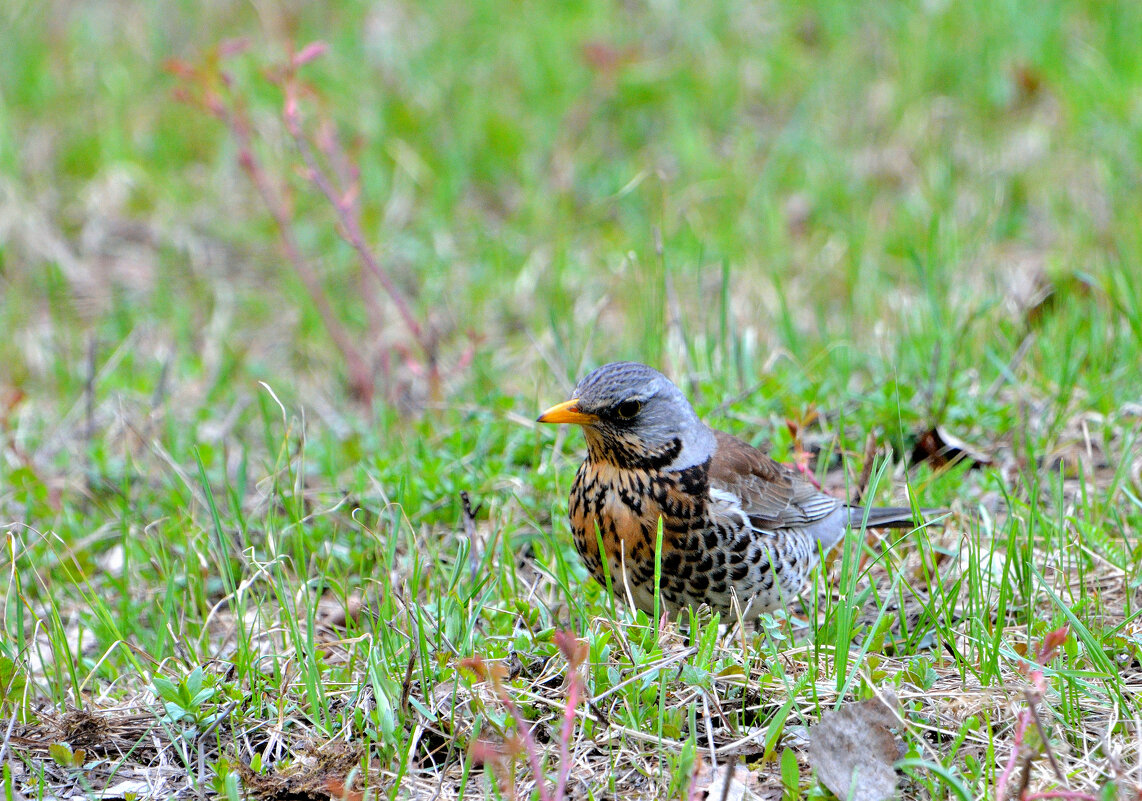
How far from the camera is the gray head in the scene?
3975mm

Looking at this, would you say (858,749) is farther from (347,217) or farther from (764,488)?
(347,217)

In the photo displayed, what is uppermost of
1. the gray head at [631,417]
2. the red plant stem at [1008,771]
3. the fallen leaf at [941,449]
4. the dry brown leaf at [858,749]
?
the gray head at [631,417]

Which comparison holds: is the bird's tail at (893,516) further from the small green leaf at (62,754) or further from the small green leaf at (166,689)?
the small green leaf at (62,754)

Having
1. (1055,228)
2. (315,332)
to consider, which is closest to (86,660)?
(315,332)

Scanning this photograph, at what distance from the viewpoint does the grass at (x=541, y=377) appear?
328 centimetres

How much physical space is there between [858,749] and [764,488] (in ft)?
4.26

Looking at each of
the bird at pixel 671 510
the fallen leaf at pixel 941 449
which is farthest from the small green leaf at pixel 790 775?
the fallen leaf at pixel 941 449

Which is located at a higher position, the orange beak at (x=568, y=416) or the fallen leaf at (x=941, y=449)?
the orange beak at (x=568, y=416)

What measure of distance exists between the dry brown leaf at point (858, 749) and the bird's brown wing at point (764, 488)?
101cm

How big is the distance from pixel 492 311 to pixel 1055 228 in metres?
3.51

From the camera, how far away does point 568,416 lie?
155 inches

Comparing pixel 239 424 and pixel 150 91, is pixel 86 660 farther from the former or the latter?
pixel 150 91

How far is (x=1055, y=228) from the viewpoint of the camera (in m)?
7.66

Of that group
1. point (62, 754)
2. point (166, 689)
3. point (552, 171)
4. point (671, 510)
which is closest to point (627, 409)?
point (671, 510)
